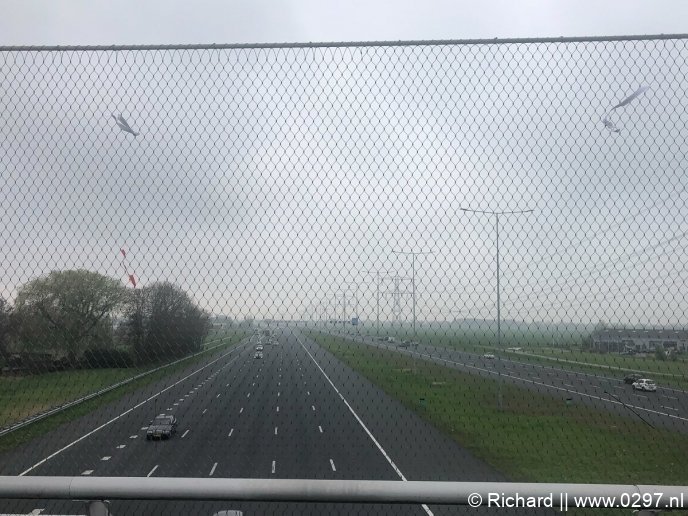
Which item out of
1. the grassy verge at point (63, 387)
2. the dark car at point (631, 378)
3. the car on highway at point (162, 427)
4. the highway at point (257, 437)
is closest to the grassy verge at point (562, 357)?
the dark car at point (631, 378)

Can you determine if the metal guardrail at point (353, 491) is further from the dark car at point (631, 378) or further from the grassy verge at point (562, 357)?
the dark car at point (631, 378)

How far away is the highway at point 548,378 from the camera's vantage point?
4656 millimetres

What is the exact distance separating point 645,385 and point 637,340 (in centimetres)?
233

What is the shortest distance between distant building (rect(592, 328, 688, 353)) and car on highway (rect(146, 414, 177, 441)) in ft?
19.0

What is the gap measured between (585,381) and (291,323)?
415cm

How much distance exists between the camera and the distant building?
149 inches

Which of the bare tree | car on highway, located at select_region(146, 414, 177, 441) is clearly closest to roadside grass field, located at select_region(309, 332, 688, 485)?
the bare tree

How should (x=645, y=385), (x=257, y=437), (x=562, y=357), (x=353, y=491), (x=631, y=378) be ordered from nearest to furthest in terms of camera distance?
(x=353, y=491) → (x=562, y=357) → (x=645, y=385) → (x=631, y=378) → (x=257, y=437)

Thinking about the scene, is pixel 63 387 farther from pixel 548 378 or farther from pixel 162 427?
pixel 548 378

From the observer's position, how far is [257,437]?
9.11 meters

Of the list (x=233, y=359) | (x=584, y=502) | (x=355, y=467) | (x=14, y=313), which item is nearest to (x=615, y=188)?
(x=584, y=502)

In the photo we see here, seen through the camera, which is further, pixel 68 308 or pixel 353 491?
pixel 68 308

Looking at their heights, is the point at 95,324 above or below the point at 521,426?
above

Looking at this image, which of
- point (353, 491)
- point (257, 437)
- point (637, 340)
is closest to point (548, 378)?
point (637, 340)
